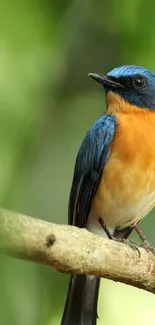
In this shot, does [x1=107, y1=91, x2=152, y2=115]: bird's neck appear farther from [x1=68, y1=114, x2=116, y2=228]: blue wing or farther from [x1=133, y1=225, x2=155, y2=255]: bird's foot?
[x1=133, y1=225, x2=155, y2=255]: bird's foot

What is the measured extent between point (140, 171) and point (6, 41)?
178 cm

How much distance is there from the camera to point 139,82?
17.4 feet

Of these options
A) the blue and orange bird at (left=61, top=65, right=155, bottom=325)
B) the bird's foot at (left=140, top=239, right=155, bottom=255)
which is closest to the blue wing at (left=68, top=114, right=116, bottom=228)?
the blue and orange bird at (left=61, top=65, right=155, bottom=325)

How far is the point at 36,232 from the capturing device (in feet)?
9.18

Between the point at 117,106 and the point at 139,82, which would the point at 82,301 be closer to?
the point at 117,106

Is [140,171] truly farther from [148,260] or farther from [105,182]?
[148,260]

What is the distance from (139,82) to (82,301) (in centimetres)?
168

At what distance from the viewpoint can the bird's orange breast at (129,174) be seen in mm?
4812

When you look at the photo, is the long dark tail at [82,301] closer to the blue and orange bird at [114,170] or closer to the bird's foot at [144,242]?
the blue and orange bird at [114,170]

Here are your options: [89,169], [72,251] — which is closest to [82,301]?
[89,169]

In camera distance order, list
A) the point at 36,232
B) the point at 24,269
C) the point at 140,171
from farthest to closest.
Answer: the point at 140,171
the point at 24,269
the point at 36,232

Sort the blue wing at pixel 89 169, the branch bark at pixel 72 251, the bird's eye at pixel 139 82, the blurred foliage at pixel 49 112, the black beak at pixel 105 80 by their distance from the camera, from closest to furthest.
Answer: the branch bark at pixel 72 251 < the blurred foliage at pixel 49 112 < the blue wing at pixel 89 169 < the black beak at pixel 105 80 < the bird's eye at pixel 139 82

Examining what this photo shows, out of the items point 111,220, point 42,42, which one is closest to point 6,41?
point 42,42

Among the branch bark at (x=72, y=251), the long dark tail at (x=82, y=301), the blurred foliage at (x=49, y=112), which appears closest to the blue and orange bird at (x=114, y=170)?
the long dark tail at (x=82, y=301)
